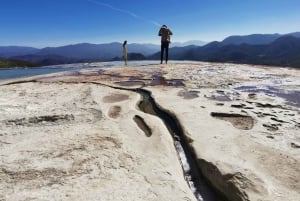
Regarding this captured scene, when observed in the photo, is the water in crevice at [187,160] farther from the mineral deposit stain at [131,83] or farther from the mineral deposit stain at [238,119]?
the mineral deposit stain at [131,83]

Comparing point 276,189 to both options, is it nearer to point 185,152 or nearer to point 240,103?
point 185,152

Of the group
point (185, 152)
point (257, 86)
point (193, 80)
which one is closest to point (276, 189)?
point (185, 152)

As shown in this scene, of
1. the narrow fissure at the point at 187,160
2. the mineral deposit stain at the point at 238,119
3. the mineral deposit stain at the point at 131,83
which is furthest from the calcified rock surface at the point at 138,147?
the mineral deposit stain at the point at 131,83

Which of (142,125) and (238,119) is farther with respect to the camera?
(238,119)

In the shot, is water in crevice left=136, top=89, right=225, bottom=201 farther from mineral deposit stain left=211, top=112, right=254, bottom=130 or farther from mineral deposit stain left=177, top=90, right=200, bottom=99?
mineral deposit stain left=177, top=90, right=200, bottom=99

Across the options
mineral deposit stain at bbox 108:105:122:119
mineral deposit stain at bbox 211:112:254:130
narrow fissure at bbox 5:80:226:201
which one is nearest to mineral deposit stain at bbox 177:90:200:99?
narrow fissure at bbox 5:80:226:201

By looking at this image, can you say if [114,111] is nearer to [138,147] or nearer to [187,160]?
[138,147]

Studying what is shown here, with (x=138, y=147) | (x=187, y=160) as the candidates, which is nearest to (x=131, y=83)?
(x=138, y=147)
